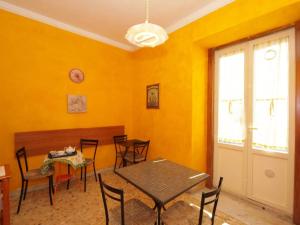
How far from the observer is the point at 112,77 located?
3707 millimetres

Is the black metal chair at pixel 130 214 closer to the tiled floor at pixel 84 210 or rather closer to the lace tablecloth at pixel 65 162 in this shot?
the tiled floor at pixel 84 210

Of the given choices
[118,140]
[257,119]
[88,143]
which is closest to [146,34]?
[257,119]

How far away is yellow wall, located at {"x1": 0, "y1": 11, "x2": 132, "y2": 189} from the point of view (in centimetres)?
250

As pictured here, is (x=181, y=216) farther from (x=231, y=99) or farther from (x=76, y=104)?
(x=76, y=104)

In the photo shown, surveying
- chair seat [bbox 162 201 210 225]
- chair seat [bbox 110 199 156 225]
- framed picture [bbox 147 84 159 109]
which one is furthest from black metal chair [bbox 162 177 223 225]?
framed picture [bbox 147 84 159 109]

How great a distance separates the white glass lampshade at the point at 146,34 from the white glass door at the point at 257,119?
5.41 ft

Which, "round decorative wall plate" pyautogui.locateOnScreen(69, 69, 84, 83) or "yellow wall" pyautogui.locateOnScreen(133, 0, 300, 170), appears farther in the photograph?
"round decorative wall plate" pyautogui.locateOnScreen(69, 69, 84, 83)

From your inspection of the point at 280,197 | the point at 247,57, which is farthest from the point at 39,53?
the point at 280,197

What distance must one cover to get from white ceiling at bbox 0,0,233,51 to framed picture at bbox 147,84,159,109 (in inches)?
44.0

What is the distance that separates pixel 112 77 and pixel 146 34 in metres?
2.31

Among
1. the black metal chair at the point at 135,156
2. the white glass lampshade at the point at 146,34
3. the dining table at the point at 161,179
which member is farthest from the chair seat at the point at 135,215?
the white glass lampshade at the point at 146,34

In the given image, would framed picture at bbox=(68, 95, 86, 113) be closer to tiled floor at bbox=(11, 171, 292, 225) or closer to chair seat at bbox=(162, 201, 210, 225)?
tiled floor at bbox=(11, 171, 292, 225)

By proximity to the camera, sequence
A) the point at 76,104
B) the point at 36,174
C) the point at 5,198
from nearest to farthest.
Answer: the point at 5,198 → the point at 36,174 → the point at 76,104

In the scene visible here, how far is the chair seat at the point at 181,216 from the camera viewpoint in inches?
55.7
